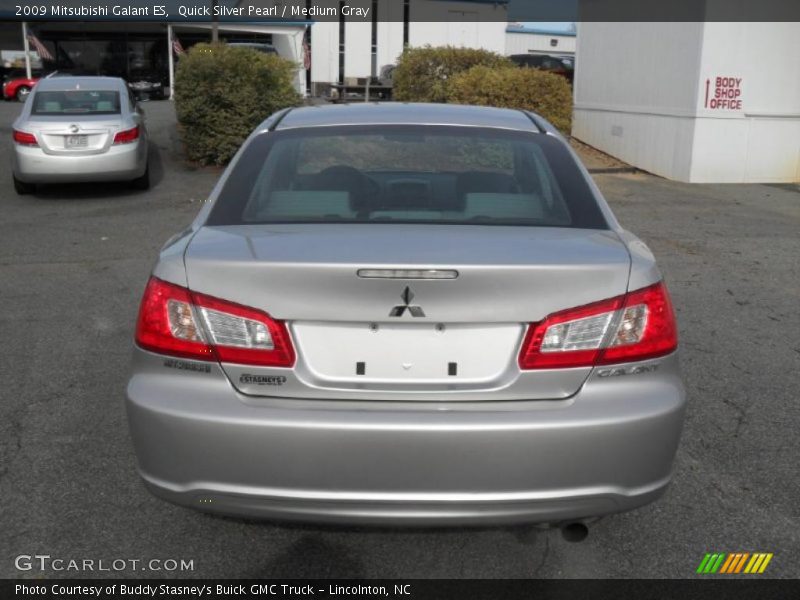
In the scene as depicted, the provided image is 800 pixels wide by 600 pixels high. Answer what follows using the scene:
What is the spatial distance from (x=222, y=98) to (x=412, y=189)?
37.9 feet

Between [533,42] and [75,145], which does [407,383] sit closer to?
[75,145]

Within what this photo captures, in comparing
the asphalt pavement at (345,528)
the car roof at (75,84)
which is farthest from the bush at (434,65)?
the asphalt pavement at (345,528)

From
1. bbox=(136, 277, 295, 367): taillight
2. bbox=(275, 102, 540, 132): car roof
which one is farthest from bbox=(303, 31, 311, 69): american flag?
bbox=(136, 277, 295, 367): taillight

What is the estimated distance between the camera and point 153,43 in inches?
1501

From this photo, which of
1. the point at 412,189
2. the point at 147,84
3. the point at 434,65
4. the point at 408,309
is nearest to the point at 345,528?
the point at 408,309

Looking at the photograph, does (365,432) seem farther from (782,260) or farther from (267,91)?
(267,91)

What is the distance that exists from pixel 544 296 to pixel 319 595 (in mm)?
1260

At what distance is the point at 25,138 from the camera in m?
12.3

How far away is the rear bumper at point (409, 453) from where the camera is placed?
2631mm

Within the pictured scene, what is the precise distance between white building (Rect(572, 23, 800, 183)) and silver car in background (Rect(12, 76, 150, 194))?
8479 millimetres

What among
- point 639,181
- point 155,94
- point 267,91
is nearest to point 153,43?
point 155,94

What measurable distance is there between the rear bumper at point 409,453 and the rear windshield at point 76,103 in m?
11.3

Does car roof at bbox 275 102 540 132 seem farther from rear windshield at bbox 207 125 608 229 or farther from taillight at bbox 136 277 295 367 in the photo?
taillight at bbox 136 277 295 367

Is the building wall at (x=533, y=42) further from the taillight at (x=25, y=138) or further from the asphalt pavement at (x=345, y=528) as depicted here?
the asphalt pavement at (x=345, y=528)
